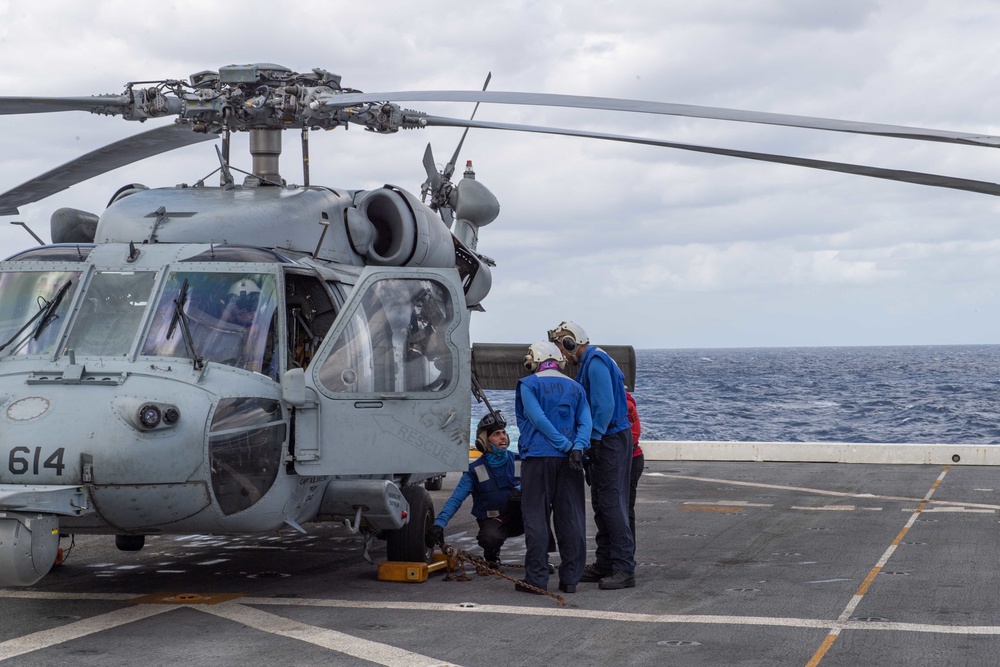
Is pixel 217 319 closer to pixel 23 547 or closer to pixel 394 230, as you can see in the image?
pixel 23 547

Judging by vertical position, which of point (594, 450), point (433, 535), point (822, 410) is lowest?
point (822, 410)

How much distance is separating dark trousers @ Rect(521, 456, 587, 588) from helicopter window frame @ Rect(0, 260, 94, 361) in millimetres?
3337

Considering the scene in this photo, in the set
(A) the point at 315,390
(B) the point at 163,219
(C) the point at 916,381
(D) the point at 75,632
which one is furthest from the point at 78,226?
(C) the point at 916,381

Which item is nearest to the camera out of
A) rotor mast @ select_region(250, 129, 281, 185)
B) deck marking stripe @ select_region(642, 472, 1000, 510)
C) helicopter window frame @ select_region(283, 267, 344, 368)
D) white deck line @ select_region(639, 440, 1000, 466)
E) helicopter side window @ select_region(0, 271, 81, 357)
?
helicopter side window @ select_region(0, 271, 81, 357)

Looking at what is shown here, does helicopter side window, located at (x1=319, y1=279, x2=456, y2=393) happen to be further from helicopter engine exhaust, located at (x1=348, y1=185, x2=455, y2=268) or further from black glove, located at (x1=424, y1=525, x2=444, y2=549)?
black glove, located at (x1=424, y1=525, x2=444, y2=549)

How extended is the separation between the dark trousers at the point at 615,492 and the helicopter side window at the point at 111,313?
3.42 meters

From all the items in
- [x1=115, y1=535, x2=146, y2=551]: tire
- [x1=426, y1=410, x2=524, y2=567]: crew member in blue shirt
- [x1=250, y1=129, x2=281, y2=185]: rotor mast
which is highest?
[x1=250, y1=129, x2=281, y2=185]: rotor mast

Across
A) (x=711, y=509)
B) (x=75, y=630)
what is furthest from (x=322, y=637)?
(x=711, y=509)

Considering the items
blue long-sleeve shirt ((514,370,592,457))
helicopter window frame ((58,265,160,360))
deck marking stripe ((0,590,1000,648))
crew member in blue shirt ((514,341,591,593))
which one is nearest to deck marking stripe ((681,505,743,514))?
crew member in blue shirt ((514,341,591,593))

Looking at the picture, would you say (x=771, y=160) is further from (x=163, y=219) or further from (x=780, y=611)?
(x=163, y=219)

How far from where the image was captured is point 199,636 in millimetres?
7457

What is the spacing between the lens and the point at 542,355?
911 centimetres

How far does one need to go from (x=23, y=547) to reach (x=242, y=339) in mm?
2034

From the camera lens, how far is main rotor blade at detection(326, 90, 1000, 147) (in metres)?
6.61
